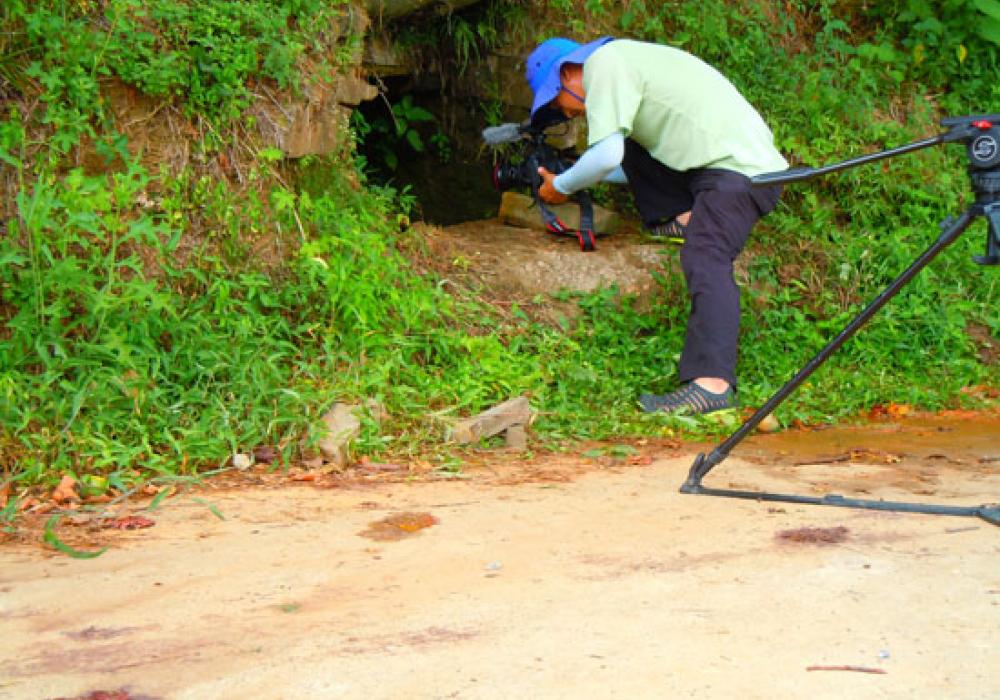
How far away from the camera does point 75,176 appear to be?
435 centimetres

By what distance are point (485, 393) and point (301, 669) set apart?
2.46 metres

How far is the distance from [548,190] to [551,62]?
0.71 metres

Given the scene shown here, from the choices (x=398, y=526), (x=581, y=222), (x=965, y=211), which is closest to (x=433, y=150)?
(x=581, y=222)

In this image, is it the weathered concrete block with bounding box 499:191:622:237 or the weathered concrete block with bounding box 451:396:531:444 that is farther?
the weathered concrete block with bounding box 499:191:622:237

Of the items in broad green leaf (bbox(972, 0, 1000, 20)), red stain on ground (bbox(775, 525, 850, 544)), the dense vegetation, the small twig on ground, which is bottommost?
red stain on ground (bbox(775, 525, 850, 544))

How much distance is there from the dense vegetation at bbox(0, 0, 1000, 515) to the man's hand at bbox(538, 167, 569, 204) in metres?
0.65

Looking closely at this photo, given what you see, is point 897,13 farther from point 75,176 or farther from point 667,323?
point 75,176

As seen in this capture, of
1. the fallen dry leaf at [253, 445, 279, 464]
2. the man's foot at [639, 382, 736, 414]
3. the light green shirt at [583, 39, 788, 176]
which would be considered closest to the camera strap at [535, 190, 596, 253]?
the light green shirt at [583, 39, 788, 176]

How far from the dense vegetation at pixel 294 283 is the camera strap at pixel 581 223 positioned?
0.47 meters

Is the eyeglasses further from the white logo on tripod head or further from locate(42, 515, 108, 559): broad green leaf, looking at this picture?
locate(42, 515, 108, 559): broad green leaf

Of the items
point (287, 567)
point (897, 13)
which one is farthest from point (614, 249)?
point (287, 567)

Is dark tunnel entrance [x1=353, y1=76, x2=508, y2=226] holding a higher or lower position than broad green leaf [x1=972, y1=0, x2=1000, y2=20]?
lower

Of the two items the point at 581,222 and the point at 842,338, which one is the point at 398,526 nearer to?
the point at 842,338

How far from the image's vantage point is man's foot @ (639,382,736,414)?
4969mm
